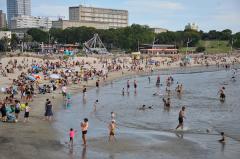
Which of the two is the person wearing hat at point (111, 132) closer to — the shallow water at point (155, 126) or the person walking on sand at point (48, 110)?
the shallow water at point (155, 126)

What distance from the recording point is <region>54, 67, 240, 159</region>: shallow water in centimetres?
1757

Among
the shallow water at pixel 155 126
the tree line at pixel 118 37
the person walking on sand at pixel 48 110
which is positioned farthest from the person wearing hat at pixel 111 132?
the tree line at pixel 118 37

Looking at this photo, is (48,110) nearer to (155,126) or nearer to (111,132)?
(155,126)

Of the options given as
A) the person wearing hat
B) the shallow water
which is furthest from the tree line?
the person wearing hat

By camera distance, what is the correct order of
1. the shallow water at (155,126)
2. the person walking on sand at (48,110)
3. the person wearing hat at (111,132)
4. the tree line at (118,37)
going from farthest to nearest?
the tree line at (118,37) → the person walking on sand at (48,110) → the person wearing hat at (111,132) → the shallow water at (155,126)

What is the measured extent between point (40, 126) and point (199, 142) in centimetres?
825

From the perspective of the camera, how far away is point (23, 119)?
23.9m

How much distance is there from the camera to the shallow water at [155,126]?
17.6m

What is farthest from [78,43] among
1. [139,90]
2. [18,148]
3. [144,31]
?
[18,148]

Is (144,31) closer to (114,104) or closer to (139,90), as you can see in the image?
(139,90)

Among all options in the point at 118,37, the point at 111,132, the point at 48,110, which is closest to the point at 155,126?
the point at 111,132

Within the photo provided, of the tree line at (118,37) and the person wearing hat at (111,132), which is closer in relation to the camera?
the person wearing hat at (111,132)

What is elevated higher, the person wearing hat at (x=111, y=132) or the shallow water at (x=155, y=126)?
the person wearing hat at (x=111, y=132)

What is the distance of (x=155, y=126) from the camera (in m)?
24.3
